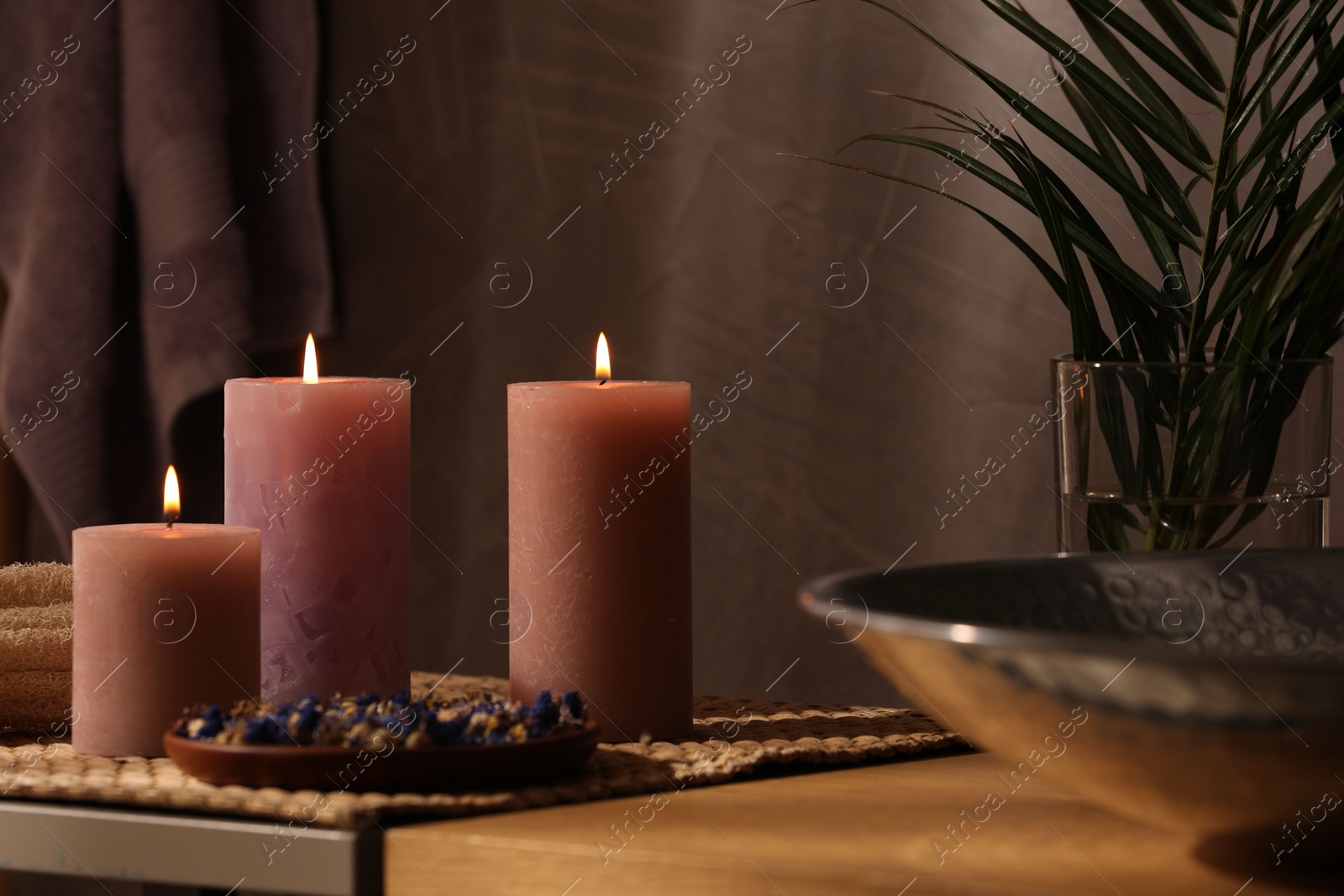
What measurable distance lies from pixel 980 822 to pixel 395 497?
0.93ft

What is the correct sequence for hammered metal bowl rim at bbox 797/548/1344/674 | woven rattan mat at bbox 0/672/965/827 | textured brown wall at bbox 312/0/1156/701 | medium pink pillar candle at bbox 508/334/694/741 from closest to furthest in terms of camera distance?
hammered metal bowl rim at bbox 797/548/1344/674 < woven rattan mat at bbox 0/672/965/827 < medium pink pillar candle at bbox 508/334/694/741 < textured brown wall at bbox 312/0/1156/701

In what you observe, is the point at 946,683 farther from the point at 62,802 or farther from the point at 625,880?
the point at 62,802

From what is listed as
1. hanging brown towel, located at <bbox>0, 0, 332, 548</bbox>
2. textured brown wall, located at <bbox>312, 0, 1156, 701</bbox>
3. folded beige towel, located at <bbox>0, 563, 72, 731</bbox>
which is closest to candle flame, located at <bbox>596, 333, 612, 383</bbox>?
folded beige towel, located at <bbox>0, 563, 72, 731</bbox>

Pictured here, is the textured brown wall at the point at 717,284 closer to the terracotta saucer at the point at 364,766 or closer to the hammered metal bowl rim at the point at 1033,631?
the hammered metal bowl rim at the point at 1033,631

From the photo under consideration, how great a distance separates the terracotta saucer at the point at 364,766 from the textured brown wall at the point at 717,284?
0.63 metres

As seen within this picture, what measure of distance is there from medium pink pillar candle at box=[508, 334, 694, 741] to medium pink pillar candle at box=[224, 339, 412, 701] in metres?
0.07

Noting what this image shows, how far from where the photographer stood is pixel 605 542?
22.3 inches

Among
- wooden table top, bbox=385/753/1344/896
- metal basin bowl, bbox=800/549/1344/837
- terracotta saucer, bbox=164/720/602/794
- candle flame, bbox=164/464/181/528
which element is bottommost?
wooden table top, bbox=385/753/1344/896

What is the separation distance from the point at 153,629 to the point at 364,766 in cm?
12

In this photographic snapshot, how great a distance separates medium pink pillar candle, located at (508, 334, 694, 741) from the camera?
565 millimetres

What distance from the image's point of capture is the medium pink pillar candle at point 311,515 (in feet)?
1.92

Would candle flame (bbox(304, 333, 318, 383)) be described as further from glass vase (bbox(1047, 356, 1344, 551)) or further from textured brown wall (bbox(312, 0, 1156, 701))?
textured brown wall (bbox(312, 0, 1156, 701))

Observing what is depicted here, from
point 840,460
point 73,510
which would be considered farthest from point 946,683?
point 73,510

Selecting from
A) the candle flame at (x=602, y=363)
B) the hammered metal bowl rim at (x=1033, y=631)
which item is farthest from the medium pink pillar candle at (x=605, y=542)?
the hammered metal bowl rim at (x=1033, y=631)
